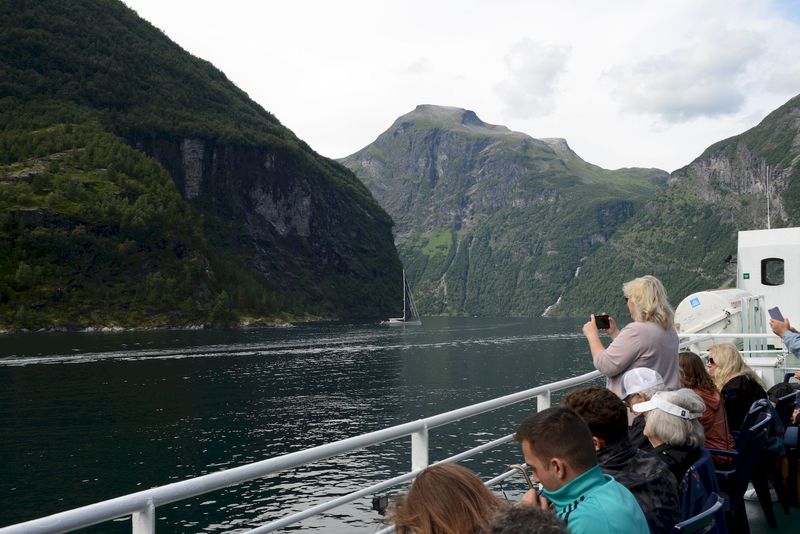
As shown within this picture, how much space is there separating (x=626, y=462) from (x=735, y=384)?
3101 millimetres

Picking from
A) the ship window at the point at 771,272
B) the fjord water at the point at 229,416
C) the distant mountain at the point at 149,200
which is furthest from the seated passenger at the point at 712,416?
the distant mountain at the point at 149,200

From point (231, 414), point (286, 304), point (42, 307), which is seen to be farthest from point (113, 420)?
point (286, 304)

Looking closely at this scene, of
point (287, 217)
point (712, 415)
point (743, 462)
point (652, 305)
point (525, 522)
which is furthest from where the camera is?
point (287, 217)

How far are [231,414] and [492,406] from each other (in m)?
33.3

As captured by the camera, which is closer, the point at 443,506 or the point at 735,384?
the point at 443,506

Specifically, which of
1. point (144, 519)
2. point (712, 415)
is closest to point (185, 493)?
point (144, 519)

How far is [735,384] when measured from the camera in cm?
574

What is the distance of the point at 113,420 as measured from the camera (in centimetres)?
3450

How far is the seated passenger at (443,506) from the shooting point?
182 cm

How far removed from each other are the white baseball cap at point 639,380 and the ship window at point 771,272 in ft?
43.2

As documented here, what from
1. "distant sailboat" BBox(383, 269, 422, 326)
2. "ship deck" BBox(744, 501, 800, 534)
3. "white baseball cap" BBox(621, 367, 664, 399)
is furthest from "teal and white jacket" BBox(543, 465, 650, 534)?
"distant sailboat" BBox(383, 269, 422, 326)

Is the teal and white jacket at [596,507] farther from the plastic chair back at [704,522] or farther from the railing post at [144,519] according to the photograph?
the railing post at [144,519]

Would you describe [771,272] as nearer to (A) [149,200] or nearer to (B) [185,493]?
(B) [185,493]

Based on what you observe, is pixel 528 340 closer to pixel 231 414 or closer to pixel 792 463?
pixel 231 414
